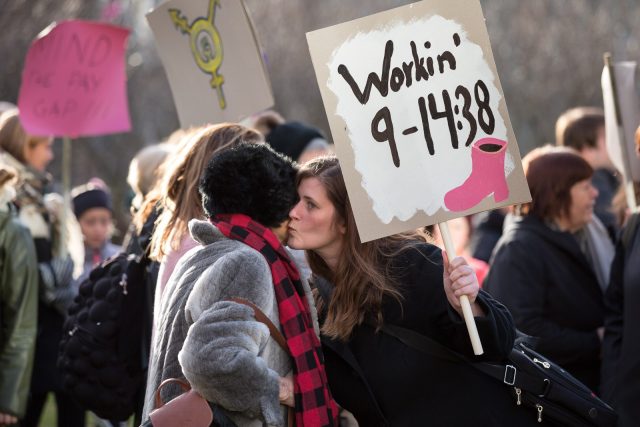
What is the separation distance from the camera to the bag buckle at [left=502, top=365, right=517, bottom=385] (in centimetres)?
404

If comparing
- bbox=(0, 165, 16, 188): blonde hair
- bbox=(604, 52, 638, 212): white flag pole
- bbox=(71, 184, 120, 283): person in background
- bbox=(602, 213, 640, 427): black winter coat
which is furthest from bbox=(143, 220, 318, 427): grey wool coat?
bbox=(71, 184, 120, 283): person in background

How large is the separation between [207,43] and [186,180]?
1461mm

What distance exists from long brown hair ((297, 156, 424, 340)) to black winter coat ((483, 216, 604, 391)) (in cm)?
163

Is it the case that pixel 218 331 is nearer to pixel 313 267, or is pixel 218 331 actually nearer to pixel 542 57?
pixel 313 267

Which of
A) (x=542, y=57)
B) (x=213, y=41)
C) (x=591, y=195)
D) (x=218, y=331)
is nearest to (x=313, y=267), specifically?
(x=218, y=331)

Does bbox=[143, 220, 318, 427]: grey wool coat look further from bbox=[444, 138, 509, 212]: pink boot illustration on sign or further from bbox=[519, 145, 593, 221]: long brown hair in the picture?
bbox=[519, 145, 593, 221]: long brown hair

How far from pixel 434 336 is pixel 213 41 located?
235 centimetres

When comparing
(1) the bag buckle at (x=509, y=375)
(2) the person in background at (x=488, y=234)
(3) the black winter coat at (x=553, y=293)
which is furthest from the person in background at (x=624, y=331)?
(2) the person in background at (x=488, y=234)

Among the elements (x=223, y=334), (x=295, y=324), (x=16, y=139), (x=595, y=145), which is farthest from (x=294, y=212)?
(x=595, y=145)

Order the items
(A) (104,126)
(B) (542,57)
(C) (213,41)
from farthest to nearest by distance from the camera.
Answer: (B) (542,57) < (A) (104,126) < (C) (213,41)

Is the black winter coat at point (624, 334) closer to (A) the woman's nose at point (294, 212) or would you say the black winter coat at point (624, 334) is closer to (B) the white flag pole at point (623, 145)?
(B) the white flag pole at point (623, 145)

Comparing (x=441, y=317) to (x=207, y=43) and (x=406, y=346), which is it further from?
(x=207, y=43)

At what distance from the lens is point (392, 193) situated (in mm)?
3852

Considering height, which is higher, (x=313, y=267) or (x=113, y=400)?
(x=313, y=267)
